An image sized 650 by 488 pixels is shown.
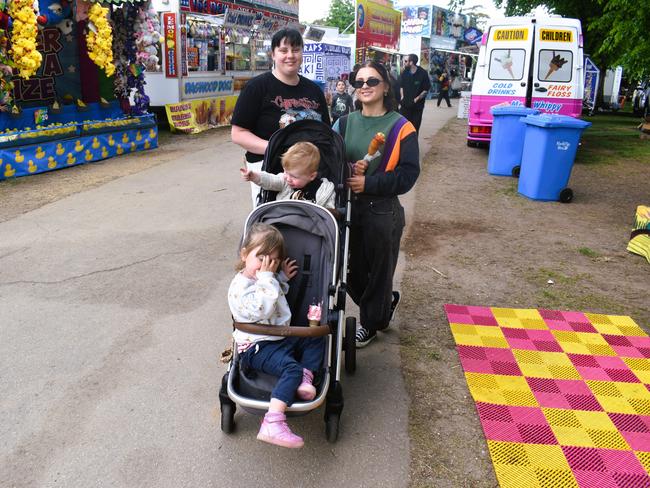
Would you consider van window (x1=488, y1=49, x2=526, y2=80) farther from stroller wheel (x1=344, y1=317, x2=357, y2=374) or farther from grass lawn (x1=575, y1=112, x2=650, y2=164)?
stroller wheel (x1=344, y1=317, x2=357, y2=374)

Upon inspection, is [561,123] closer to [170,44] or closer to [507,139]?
[507,139]

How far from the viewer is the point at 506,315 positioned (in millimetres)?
4402

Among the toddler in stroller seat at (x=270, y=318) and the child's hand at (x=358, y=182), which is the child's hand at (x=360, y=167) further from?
the toddler in stroller seat at (x=270, y=318)

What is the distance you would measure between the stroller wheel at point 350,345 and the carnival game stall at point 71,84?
7.45 metres

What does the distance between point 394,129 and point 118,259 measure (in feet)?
11.0

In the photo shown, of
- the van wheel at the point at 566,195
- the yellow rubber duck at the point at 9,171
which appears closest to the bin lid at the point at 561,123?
the van wheel at the point at 566,195

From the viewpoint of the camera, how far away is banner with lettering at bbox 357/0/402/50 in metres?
26.0

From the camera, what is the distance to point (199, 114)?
1591 centimetres

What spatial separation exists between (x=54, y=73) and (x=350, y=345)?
9.97 meters

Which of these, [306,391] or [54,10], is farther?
[54,10]

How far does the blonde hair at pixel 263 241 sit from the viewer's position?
8.93 ft

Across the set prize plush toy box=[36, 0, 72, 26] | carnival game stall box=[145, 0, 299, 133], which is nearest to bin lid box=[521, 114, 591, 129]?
prize plush toy box=[36, 0, 72, 26]

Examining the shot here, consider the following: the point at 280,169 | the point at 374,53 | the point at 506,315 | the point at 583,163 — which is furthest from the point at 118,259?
the point at 374,53

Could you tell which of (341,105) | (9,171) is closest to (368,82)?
(9,171)
